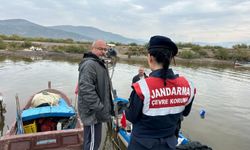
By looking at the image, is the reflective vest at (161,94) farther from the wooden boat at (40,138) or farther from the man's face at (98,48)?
the wooden boat at (40,138)

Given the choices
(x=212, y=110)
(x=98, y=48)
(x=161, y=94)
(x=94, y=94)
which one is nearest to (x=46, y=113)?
(x=94, y=94)

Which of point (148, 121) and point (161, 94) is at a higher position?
point (161, 94)

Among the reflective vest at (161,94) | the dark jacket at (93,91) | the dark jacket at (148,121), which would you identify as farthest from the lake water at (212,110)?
the reflective vest at (161,94)

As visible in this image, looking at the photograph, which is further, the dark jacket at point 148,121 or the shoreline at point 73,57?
the shoreline at point 73,57

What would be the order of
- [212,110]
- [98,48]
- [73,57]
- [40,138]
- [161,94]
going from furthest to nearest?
[73,57] → [212,110] → [40,138] → [98,48] → [161,94]

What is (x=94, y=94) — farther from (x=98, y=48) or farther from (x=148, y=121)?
(x=148, y=121)

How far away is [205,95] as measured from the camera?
45.3 ft

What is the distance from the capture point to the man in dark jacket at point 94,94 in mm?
3627

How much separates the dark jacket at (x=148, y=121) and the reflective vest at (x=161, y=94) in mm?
38

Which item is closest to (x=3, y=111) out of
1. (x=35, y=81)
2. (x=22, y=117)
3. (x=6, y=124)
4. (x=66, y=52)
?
(x=6, y=124)

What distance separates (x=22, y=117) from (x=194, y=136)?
481 cm

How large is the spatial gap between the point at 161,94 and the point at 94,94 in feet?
5.39

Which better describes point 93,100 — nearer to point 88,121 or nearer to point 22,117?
point 88,121

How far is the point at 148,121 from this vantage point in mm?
2211
